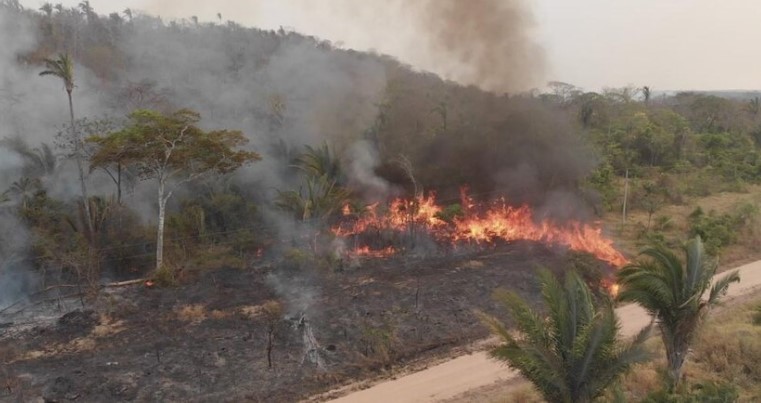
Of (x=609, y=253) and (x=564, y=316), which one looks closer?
(x=564, y=316)

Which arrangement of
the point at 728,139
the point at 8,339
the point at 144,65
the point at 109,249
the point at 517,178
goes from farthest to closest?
the point at 728,139 < the point at 144,65 < the point at 517,178 < the point at 109,249 < the point at 8,339

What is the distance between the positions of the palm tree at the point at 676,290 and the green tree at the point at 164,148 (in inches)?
706

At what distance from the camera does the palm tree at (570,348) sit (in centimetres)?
1086

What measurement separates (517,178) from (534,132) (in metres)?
3.35

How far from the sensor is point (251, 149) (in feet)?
121

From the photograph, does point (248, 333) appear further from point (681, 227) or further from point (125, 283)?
point (681, 227)

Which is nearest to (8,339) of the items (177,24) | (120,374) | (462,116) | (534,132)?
(120,374)

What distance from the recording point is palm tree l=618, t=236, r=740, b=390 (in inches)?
509

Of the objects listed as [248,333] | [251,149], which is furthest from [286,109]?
[248,333]

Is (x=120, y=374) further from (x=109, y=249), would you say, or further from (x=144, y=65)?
(x=144, y=65)

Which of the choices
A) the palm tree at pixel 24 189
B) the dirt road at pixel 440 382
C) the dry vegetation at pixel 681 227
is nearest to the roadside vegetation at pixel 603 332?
the dirt road at pixel 440 382

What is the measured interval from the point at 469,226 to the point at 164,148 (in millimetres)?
16076

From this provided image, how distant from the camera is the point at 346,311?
67.9 feet

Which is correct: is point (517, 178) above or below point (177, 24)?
below
